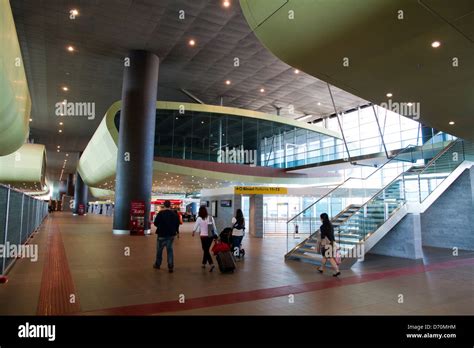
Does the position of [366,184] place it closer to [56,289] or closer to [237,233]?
[237,233]

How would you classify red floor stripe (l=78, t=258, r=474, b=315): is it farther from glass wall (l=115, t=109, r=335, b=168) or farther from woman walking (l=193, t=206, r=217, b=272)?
glass wall (l=115, t=109, r=335, b=168)

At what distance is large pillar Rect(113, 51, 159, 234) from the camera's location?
723 inches

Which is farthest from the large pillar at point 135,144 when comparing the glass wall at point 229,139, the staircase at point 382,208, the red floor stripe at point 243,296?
the red floor stripe at point 243,296

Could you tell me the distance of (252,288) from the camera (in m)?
6.44

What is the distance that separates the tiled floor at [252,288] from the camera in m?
5.12

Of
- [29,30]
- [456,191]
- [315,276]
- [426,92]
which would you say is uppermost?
[29,30]

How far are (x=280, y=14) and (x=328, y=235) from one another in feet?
17.9

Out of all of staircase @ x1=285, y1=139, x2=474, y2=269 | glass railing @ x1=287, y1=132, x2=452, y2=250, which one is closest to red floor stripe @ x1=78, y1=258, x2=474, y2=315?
staircase @ x1=285, y1=139, x2=474, y2=269

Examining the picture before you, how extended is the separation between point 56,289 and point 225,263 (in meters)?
3.54

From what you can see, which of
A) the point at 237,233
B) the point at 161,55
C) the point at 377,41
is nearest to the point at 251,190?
the point at 237,233

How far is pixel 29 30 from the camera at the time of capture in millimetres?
18234

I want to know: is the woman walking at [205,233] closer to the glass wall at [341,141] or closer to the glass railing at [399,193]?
the glass railing at [399,193]
